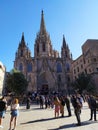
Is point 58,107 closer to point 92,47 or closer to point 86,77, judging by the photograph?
point 86,77

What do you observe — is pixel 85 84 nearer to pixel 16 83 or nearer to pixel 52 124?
pixel 16 83

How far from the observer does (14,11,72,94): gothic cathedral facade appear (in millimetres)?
58562

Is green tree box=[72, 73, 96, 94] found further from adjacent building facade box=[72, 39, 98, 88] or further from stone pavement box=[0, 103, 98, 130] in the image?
stone pavement box=[0, 103, 98, 130]

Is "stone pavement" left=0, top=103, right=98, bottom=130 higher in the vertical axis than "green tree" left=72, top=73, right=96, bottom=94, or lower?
lower

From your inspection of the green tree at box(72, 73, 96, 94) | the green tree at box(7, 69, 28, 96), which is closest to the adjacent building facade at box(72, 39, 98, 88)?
the green tree at box(72, 73, 96, 94)

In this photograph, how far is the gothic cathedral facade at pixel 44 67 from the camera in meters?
58.6

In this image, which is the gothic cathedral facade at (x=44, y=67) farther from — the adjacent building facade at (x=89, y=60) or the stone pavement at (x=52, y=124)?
the stone pavement at (x=52, y=124)

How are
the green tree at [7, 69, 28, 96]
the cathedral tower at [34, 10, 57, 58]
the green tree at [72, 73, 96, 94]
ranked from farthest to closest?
1. the cathedral tower at [34, 10, 57, 58]
2. the green tree at [7, 69, 28, 96]
3. the green tree at [72, 73, 96, 94]

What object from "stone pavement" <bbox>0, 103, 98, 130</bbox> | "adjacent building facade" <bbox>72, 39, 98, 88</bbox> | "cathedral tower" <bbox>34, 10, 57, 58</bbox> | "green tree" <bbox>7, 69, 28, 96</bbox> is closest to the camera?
"stone pavement" <bbox>0, 103, 98, 130</bbox>

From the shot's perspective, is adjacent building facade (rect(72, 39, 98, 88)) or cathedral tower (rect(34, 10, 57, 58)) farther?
cathedral tower (rect(34, 10, 57, 58))

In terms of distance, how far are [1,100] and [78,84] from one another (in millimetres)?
33952

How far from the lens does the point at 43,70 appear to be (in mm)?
60219

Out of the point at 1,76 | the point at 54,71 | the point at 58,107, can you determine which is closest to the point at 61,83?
the point at 54,71

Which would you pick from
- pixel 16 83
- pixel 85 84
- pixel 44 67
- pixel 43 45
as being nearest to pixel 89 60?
pixel 85 84
